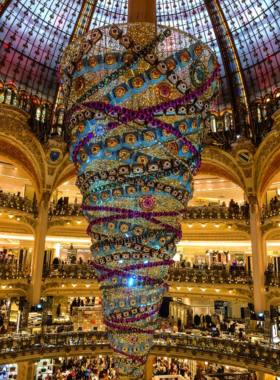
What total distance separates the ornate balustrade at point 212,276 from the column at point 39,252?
8008 millimetres

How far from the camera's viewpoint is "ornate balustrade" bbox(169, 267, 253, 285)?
19.9 meters

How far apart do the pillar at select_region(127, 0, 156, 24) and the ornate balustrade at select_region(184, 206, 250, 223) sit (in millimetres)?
18209

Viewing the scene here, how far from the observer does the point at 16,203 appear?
19312mm

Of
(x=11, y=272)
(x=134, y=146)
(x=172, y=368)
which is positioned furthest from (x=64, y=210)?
(x=134, y=146)

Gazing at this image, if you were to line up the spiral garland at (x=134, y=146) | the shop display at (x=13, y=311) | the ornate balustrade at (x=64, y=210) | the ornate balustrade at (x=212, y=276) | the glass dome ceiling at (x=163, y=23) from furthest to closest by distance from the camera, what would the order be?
the shop display at (x=13, y=311), the ornate balustrade at (x=64, y=210), the ornate balustrade at (x=212, y=276), the glass dome ceiling at (x=163, y=23), the spiral garland at (x=134, y=146)

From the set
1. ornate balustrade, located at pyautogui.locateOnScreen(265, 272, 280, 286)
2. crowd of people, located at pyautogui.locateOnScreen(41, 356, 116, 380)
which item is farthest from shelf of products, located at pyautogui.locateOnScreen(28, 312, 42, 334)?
ornate balustrade, located at pyautogui.locateOnScreen(265, 272, 280, 286)

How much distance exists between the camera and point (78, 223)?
2208cm

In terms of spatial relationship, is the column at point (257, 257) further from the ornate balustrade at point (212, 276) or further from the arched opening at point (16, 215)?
the arched opening at point (16, 215)

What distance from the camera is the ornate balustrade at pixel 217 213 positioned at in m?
20.7

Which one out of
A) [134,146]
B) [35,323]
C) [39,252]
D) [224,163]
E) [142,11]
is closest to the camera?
[134,146]

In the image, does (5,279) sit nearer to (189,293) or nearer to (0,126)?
(0,126)

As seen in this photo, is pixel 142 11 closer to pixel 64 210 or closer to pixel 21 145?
pixel 21 145

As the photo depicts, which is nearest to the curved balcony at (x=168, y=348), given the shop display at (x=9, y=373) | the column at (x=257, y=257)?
the shop display at (x=9, y=373)

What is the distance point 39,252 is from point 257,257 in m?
12.9
